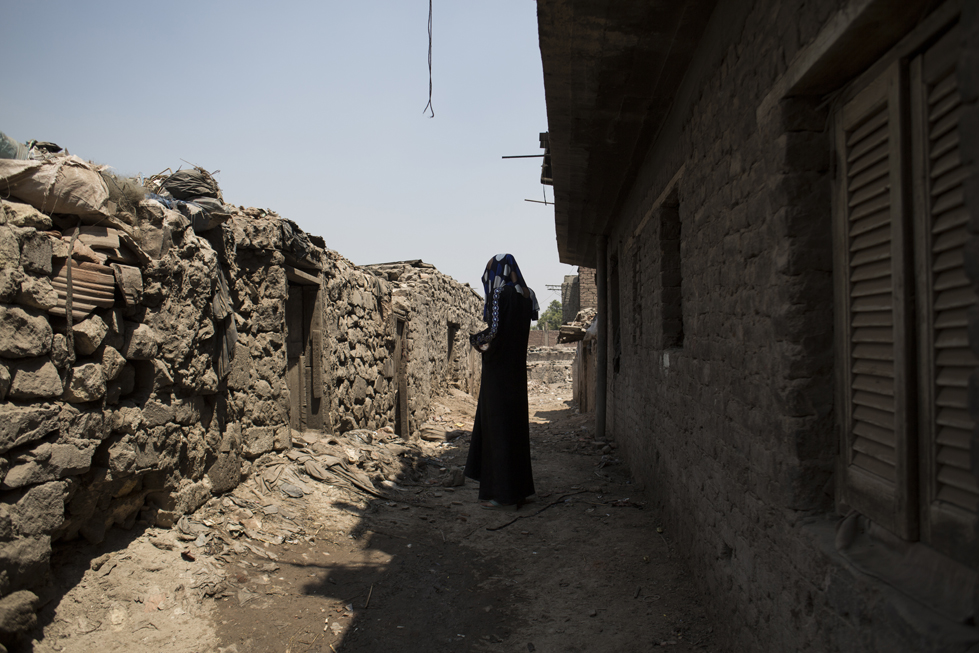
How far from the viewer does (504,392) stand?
4.94 meters

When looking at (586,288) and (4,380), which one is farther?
(586,288)

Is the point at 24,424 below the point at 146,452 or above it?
above

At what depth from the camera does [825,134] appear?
1.96m

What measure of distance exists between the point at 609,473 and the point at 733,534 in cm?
332

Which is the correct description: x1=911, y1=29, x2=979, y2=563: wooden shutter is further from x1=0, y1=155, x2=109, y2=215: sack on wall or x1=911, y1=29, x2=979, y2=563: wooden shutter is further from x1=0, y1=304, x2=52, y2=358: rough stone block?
x1=0, y1=155, x2=109, y2=215: sack on wall

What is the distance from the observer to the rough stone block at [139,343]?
2959 millimetres

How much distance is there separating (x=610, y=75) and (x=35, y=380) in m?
3.26

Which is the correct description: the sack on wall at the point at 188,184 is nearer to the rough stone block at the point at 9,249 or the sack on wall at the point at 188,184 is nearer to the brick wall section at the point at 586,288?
the rough stone block at the point at 9,249

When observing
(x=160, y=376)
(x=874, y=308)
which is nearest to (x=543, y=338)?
(x=160, y=376)

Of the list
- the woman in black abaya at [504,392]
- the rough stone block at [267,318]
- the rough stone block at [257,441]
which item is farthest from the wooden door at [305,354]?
the woman in black abaya at [504,392]

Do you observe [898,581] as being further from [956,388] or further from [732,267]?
[732,267]

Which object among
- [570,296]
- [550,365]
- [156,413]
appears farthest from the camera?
[570,296]

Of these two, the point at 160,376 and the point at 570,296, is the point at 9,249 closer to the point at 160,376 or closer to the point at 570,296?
the point at 160,376

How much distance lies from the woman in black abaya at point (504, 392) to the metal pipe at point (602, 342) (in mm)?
2998
